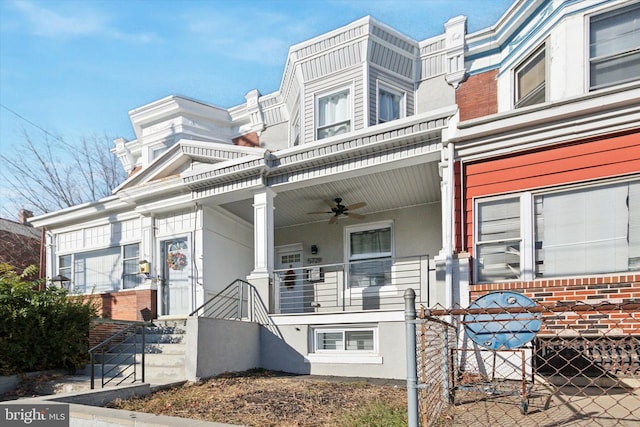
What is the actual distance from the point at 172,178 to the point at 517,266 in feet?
24.0

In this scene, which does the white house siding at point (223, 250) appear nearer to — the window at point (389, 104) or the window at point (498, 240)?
the window at point (389, 104)

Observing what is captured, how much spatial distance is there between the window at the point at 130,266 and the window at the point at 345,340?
5.10m

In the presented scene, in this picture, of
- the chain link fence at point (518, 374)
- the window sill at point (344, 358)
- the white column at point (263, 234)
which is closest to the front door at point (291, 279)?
the white column at point (263, 234)

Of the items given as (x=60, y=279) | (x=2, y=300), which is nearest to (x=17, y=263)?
(x=60, y=279)

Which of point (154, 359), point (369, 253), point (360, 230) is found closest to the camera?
point (154, 359)

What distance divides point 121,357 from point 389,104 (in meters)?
7.83

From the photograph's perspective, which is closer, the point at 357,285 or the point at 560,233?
the point at 560,233

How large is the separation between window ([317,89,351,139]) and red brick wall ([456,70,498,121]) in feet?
8.39

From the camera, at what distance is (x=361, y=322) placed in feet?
26.0

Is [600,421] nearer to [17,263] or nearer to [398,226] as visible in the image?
[398,226]

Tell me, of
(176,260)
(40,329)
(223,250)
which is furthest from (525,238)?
(40,329)

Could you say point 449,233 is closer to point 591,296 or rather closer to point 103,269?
point 591,296

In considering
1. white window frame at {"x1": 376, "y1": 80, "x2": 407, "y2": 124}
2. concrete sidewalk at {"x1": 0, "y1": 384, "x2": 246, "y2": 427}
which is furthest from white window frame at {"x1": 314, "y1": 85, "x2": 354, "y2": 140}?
concrete sidewalk at {"x1": 0, "y1": 384, "x2": 246, "y2": 427}

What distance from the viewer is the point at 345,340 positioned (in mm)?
8125
